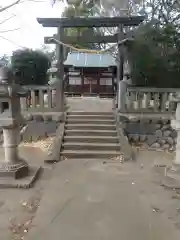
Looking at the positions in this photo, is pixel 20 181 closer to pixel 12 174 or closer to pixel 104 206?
pixel 12 174

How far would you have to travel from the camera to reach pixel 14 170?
16.8ft

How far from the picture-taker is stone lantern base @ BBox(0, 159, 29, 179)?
5.09 metres

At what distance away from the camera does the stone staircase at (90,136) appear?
22.8 ft

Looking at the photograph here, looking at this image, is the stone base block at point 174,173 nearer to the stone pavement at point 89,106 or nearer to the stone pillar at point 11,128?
the stone pillar at point 11,128

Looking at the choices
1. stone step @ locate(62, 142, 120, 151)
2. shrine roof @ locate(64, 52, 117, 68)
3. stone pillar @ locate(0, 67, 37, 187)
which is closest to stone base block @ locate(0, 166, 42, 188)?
stone pillar @ locate(0, 67, 37, 187)

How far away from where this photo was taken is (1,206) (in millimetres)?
4188

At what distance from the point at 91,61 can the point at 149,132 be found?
1056 centimetres

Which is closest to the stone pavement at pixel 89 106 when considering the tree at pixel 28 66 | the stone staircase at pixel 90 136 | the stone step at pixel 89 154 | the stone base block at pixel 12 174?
the stone staircase at pixel 90 136

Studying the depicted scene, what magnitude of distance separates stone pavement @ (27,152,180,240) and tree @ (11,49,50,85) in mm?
6386

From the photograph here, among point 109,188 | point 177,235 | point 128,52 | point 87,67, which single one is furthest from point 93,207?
point 87,67

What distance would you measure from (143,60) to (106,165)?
5293 mm

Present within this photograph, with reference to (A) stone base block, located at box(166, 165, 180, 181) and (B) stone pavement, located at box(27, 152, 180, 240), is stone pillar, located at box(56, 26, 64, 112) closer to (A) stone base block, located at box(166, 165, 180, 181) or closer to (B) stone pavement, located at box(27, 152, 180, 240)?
(B) stone pavement, located at box(27, 152, 180, 240)

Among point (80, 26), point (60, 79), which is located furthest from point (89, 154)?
point (80, 26)

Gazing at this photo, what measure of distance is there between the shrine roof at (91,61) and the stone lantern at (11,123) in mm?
12216
